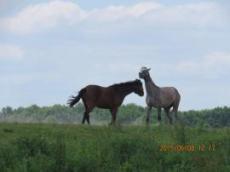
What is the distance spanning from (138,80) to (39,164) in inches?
529

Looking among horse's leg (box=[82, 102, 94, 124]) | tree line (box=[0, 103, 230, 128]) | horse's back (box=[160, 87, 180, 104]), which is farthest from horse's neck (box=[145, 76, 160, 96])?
tree line (box=[0, 103, 230, 128])

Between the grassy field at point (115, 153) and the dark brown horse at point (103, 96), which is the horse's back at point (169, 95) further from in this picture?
the grassy field at point (115, 153)

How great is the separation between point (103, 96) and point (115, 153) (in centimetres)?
1056

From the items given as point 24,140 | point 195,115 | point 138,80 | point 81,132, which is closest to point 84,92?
point 138,80

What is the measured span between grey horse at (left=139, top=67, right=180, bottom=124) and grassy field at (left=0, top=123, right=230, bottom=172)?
21.5 ft

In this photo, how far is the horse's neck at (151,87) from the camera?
29.8m

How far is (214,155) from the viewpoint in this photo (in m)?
20.1

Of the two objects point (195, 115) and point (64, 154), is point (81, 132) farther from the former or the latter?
point (195, 115)

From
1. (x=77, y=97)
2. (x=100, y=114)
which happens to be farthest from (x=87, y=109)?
(x=100, y=114)

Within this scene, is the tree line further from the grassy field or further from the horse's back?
the grassy field

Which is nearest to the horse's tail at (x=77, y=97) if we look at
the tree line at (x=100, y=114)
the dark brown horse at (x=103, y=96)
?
the dark brown horse at (x=103, y=96)

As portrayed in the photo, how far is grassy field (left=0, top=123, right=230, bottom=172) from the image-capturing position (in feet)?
59.8
